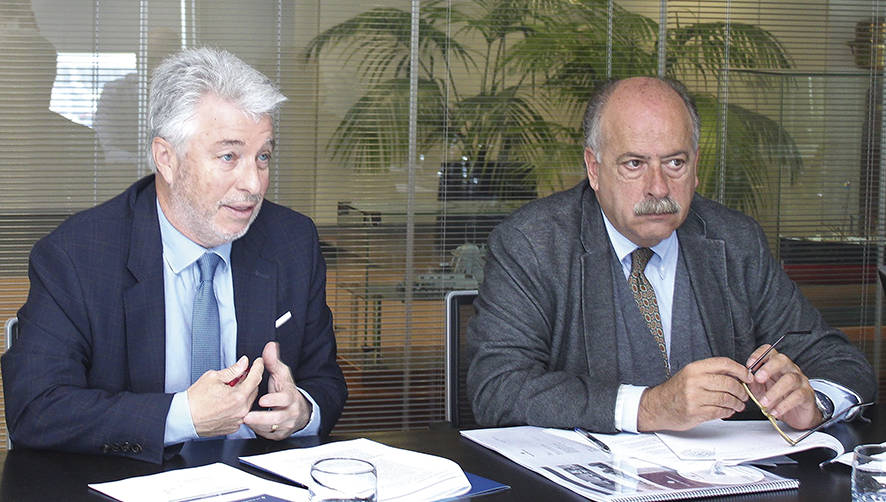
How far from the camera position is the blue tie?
2.37m

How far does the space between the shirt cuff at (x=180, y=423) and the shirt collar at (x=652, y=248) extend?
1.18 m

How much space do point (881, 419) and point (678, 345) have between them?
0.50 meters

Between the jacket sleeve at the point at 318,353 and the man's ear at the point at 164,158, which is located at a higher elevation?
the man's ear at the point at 164,158

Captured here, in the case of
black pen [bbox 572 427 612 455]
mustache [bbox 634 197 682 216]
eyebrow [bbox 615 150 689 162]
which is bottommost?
black pen [bbox 572 427 612 455]

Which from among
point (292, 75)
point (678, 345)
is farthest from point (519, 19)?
point (678, 345)

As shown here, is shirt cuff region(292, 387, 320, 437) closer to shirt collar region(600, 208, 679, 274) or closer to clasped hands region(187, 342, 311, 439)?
clasped hands region(187, 342, 311, 439)

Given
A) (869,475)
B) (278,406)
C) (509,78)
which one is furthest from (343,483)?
(509,78)

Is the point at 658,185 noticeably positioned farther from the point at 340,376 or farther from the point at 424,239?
the point at 424,239

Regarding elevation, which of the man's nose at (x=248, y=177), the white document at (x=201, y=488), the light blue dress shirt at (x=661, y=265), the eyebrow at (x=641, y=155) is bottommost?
the white document at (x=201, y=488)

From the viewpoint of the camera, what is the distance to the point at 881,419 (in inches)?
92.0

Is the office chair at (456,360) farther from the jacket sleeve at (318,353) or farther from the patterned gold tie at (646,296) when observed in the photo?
the patterned gold tie at (646,296)

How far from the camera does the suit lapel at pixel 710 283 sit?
8.71 ft

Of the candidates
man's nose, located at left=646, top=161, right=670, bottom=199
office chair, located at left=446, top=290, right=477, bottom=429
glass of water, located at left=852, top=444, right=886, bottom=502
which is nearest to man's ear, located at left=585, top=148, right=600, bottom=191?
man's nose, located at left=646, top=161, right=670, bottom=199

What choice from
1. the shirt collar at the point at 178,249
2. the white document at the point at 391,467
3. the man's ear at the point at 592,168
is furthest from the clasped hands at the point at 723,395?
the shirt collar at the point at 178,249
